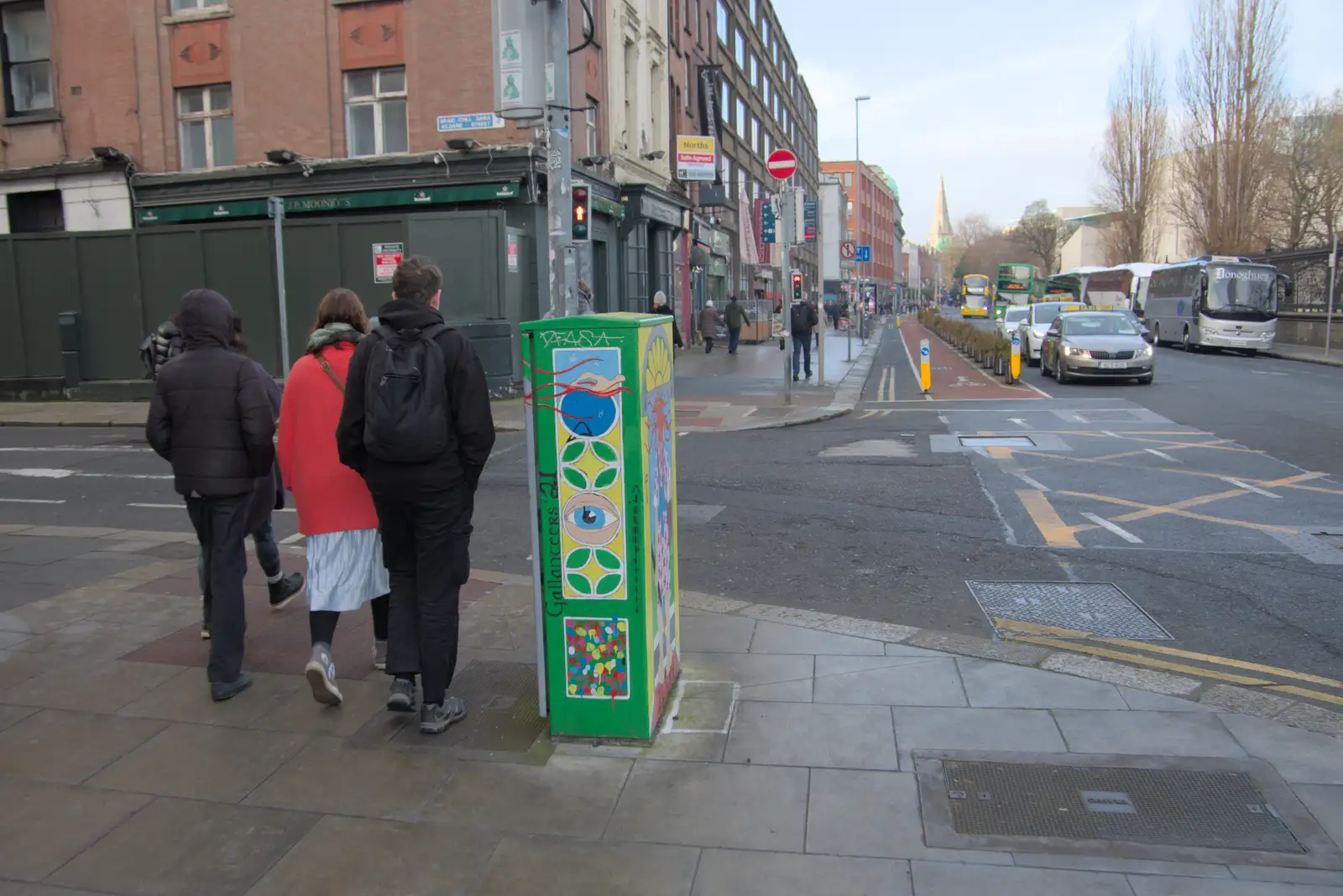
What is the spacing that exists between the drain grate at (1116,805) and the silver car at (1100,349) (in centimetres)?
1819

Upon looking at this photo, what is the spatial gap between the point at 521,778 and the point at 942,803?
1.56m

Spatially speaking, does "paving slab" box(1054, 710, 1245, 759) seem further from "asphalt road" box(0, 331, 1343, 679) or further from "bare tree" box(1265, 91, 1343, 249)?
"bare tree" box(1265, 91, 1343, 249)

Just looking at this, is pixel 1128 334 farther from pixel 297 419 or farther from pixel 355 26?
pixel 297 419

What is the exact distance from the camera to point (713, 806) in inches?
143

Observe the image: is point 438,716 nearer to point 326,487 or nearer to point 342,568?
point 342,568

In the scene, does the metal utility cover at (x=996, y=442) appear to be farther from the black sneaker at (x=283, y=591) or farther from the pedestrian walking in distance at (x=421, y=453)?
the pedestrian walking in distance at (x=421, y=453)

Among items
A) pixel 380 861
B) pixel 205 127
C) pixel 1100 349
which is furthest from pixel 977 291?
pixel 380 861

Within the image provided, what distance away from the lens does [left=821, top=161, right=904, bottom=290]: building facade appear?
4279 inches

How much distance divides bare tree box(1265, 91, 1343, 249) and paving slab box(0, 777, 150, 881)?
152 ft

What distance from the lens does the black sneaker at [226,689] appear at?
4699 mm

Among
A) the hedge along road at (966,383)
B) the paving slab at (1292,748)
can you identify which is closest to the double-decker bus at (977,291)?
the hedge along road at (966,383)

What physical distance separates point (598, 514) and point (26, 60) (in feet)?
81.2

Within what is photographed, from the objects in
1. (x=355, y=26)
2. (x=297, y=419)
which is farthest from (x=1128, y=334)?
(x=297, y=419)

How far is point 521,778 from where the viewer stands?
12.7 ft
